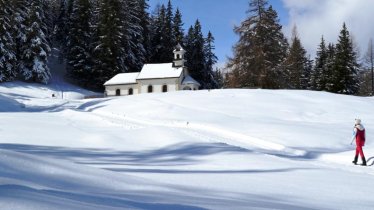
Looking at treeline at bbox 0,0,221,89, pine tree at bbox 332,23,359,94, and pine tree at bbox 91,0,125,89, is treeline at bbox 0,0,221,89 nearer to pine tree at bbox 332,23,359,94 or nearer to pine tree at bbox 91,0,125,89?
pine tree at bbox 91,0,125,89

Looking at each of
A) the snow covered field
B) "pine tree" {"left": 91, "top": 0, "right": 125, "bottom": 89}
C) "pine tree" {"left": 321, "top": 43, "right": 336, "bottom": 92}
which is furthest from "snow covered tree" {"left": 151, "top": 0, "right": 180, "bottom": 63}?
the snow covered field

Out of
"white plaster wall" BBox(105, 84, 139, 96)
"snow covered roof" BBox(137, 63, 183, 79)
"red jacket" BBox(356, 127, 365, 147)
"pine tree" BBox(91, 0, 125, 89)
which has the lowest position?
"red jacket" BBox(356, 127, 365, 147)

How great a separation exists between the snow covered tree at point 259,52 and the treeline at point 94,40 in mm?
24709

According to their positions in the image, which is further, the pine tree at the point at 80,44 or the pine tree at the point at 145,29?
the pine tree at the point at 145,29

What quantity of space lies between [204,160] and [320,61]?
62.8 meters

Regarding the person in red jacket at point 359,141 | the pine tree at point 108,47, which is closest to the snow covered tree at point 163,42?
the pine tree at point 108,47

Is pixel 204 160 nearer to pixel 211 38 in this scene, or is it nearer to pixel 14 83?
pixel 14 83

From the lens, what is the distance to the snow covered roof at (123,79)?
59.2 m

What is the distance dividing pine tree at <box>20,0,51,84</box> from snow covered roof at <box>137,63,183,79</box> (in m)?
14.1

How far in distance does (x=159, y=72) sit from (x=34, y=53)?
1823 cm

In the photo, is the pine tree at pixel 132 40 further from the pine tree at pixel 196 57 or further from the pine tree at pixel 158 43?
the pine tree at pixel 196 57

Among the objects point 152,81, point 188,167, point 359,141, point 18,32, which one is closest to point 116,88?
point 152,81

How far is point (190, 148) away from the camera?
13.2m

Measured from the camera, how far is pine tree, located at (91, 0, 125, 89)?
6231 cm
